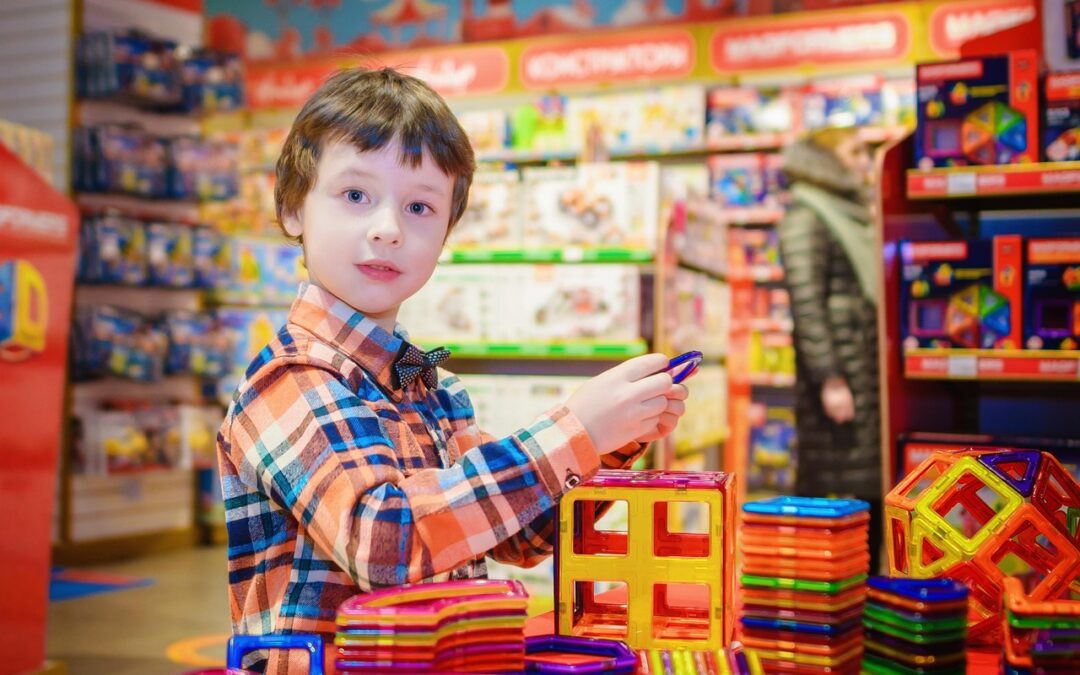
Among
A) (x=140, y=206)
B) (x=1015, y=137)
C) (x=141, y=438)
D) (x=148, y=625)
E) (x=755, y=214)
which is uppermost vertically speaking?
(x=755, y=214)

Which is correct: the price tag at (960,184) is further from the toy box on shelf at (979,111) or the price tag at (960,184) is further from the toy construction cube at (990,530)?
the toy construction cube at (990,530)

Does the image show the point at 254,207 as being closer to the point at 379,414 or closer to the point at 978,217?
the point at 978,217

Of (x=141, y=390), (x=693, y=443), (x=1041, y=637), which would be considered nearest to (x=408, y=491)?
(x=1041, y=637)

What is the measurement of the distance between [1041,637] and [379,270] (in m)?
0.78

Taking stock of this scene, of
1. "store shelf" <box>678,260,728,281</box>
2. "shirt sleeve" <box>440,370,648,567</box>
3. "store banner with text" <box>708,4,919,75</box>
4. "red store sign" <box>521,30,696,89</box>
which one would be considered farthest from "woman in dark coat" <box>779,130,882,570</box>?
"red store sign" <box>521,30,696,89</box>

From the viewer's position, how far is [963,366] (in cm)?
266

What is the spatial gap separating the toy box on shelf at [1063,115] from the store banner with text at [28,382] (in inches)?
109

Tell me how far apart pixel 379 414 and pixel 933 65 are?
200cm

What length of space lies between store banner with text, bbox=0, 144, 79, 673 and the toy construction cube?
2.64 metres

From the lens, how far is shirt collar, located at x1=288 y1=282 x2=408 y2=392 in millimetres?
1289

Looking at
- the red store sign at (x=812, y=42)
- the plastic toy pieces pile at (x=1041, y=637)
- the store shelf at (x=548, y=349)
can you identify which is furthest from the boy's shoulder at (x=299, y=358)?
the red store sign at (x=812, y=42)

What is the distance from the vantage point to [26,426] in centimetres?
322

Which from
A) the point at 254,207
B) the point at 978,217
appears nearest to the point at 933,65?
the point at 978,217

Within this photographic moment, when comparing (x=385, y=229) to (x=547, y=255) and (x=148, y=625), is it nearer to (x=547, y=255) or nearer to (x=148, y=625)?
(x=547, y=255)
